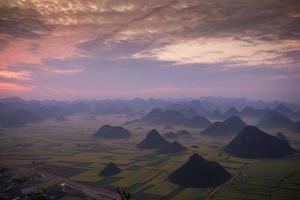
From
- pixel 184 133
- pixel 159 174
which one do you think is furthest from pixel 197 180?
pixel 184 133

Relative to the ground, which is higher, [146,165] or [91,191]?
[91,191]

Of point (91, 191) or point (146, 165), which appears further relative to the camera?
point (146, 165)

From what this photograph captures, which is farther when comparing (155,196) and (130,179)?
(130,179)

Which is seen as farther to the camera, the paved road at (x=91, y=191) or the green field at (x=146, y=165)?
the green field at (x=146, y=165)

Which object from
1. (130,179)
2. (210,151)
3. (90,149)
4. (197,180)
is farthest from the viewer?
(90,149)

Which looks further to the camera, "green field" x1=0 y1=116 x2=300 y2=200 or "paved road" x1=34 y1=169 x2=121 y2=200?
"green field" x1=0 y1=116 x2=300 y2=200

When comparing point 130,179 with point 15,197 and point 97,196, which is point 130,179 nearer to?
point 97,196

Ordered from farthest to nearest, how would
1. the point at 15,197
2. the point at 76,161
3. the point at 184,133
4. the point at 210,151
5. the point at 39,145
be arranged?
the point at 184,133 < the point at 39,145 < the point at 210,151 < the point at 76,161 < the point at 15,197

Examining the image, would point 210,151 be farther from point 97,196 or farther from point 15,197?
point 15,197
